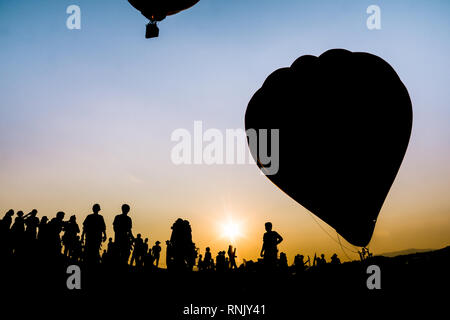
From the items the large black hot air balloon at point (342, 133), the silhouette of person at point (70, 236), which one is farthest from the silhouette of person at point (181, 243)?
the silhouette of person at point (70, 236)

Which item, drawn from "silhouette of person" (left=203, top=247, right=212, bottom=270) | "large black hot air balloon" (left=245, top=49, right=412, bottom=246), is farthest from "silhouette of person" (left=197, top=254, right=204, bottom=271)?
"large black hot air balloon" (left=245, top=49, right=412, bottom=246)

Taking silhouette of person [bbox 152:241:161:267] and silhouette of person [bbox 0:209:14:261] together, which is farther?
silhouette of person [bbox 152:241:161:267]

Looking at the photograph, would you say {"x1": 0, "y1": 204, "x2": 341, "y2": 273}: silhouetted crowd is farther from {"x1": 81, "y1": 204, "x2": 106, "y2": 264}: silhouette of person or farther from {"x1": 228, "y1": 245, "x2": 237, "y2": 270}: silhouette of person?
{"x1": 228, "y1": 245, "x2": 237, "y2": 270}: silhouette of person

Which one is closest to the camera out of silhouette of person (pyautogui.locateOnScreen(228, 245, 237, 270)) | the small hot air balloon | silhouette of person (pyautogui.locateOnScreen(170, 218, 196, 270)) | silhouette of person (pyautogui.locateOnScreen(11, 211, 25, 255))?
the small hot air balloon

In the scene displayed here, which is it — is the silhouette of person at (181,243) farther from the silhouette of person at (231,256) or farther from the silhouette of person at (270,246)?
the silhouette of person at (231,256)
